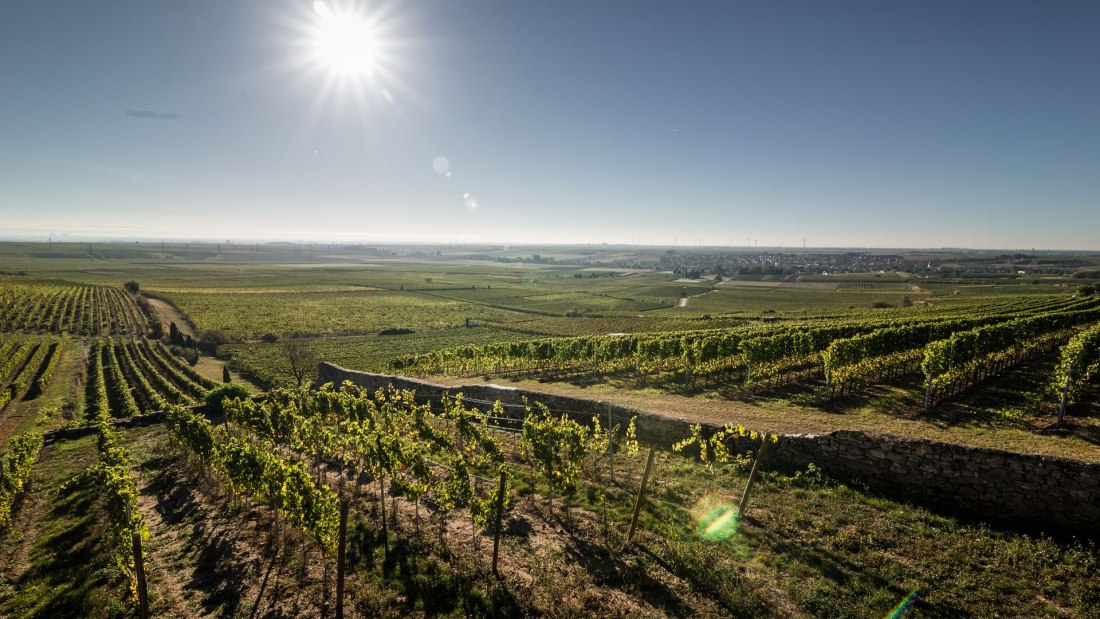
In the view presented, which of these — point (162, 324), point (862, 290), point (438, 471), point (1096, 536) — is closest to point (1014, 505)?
point (1096, 536)

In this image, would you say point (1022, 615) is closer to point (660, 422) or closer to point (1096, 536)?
point (1096, 536)

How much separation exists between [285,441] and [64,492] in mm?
8227

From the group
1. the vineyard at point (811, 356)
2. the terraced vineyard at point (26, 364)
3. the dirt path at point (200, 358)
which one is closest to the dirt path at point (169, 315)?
the dirt path at point (200, 358)

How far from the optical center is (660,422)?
63.1 feet

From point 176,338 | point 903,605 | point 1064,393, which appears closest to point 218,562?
point 903,605

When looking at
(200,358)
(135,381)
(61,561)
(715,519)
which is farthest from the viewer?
(200,358)

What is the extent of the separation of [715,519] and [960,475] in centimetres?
692

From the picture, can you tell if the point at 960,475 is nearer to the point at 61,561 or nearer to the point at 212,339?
the point at 61,561

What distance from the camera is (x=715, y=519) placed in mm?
12836

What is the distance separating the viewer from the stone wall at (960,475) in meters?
11.0

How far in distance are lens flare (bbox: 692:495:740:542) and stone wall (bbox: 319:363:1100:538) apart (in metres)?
3.49

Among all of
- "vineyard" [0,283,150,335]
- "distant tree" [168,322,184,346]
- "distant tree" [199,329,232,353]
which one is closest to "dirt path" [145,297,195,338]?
"vineyard" [0,283,150,335]

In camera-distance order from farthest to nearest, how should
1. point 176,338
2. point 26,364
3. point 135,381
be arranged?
point 176,338 → point 26,364 → point 135,381

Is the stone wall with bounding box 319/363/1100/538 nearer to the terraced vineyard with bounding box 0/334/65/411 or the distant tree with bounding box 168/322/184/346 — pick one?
the terraced vineyard with bounding box 0/334/65/411
